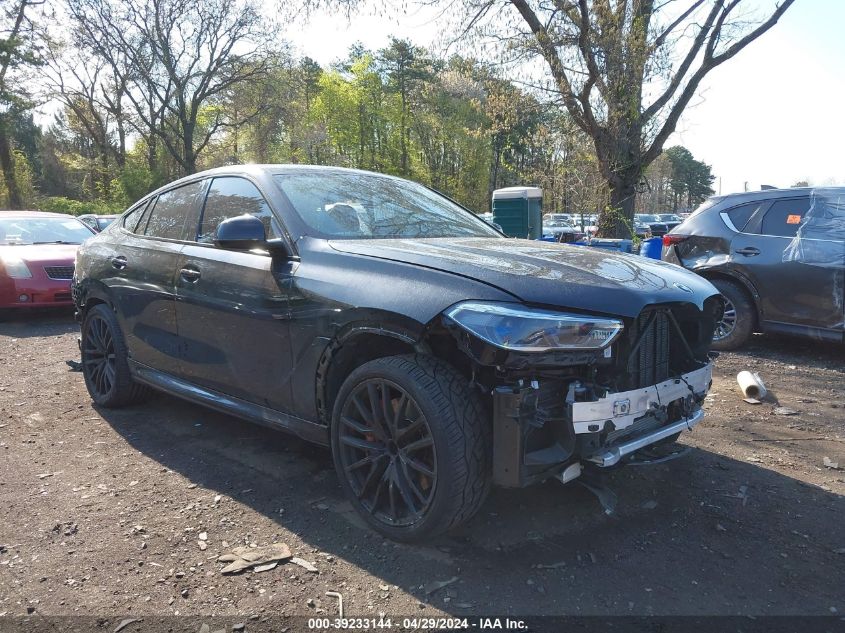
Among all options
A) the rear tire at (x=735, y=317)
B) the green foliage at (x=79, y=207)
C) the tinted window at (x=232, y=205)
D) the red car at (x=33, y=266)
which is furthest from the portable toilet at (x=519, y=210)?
the green foliage at (x=79, y=207)

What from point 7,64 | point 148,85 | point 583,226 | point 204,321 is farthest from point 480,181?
point 204,321

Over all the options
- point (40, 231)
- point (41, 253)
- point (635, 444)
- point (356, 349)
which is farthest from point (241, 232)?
point (40, 231)

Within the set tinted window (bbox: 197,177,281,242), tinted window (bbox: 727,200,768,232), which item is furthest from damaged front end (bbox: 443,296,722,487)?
tinted window (bbox: 727,200,768,232)

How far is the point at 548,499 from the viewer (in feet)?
11.0

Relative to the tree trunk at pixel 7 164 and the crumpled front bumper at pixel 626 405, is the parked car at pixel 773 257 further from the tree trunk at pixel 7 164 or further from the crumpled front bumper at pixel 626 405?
the tree trunk at pixel 7 164

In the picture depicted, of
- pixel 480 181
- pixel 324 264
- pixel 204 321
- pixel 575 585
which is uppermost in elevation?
pixel 480 181

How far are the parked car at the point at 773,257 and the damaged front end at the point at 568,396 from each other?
3720 mm

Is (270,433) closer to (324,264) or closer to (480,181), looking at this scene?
(324,264)

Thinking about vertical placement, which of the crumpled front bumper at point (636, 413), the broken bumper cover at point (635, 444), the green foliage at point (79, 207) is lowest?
the broken bumper cover at point (635, 444)

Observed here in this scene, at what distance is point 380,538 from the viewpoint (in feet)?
9.84

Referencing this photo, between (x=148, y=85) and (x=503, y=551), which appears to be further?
(x=148, y=85)

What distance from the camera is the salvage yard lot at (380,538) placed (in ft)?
8.37

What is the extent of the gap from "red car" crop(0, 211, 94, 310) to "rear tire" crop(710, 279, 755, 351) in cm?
818

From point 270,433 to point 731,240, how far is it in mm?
5149
